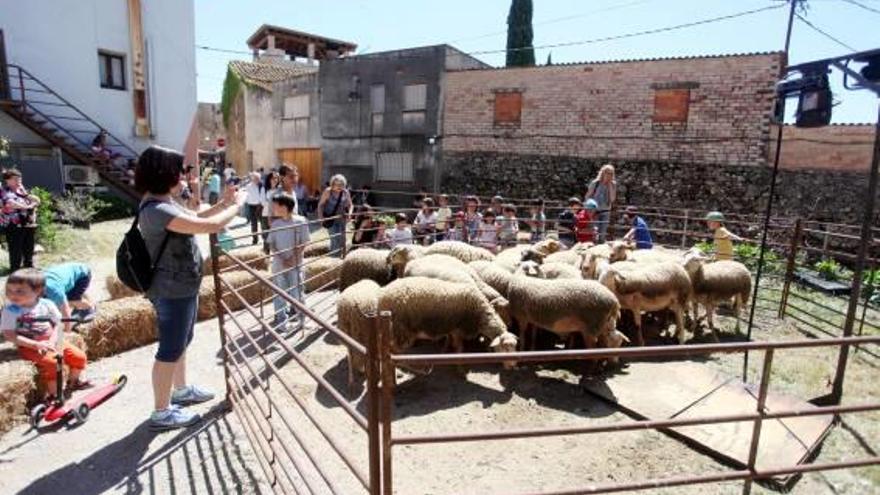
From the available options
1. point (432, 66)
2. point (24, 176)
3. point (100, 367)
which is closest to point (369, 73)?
point (432, 66)

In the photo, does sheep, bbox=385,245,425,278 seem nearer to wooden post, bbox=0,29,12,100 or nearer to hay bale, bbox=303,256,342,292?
hay bale, bbox=303,256,342,292

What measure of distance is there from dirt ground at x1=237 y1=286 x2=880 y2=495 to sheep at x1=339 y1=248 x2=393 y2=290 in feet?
3.83

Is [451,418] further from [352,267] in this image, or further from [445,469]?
[352,267]

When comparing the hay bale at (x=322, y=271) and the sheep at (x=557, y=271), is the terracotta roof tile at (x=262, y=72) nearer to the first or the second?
the hay bale at (x=322, y=271)

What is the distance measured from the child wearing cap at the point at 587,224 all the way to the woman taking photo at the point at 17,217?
9274mm

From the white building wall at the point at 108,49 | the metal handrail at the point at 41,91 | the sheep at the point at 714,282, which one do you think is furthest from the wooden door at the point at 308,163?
the sheep at the point at 714,282

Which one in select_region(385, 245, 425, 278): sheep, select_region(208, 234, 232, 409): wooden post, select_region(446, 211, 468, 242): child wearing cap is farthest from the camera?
select_region(446, 211, 468, 242): child wearing cap

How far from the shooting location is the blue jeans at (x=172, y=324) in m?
3.69

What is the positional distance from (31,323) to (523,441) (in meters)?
4.16

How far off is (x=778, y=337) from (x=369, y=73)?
19.1 metres

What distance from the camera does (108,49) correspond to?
16.8 m

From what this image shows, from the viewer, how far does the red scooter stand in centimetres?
406

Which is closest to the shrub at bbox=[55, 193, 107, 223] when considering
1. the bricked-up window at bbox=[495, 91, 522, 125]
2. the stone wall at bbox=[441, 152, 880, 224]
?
the stone wall at bbox=[441, 152, 880, 224]

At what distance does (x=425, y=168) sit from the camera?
21312mm
